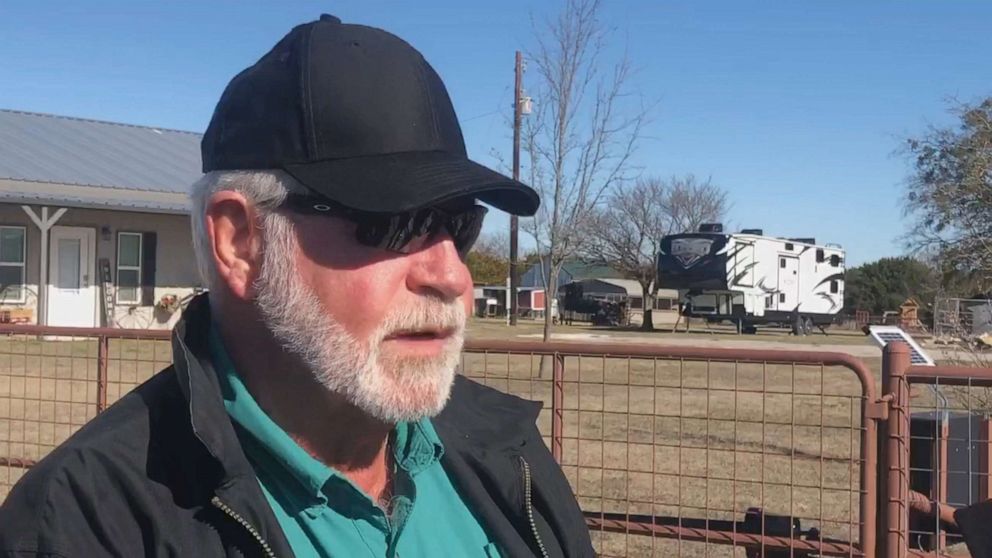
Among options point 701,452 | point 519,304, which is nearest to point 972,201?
point 701,452

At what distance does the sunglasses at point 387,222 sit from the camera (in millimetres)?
1689

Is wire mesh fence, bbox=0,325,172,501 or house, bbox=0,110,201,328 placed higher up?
house, bbox=0,110,201,328

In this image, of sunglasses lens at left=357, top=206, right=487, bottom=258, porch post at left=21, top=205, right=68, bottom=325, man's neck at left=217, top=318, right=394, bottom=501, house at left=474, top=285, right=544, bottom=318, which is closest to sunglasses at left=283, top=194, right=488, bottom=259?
sunglasses lens at left=357, top=206, right=487, bottom=258

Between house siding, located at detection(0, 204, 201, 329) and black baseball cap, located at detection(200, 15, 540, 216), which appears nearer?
black baseball cap, located at detection(200, 15, 540, 216)

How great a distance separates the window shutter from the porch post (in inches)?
79.9

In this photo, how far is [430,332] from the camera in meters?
1.79

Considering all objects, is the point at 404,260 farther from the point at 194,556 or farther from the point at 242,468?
the point at 194,556

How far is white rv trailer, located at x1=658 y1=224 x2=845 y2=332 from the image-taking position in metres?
31.2

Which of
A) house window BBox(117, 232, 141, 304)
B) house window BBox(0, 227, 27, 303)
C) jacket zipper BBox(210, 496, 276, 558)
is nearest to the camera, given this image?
jacket zipper BBox(210, 496, 276, 558)

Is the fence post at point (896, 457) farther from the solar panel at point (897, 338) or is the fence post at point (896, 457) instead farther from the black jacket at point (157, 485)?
the black jacket at point (157, 485)

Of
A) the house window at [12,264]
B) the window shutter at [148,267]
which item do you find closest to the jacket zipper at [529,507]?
the house window at [12,264]

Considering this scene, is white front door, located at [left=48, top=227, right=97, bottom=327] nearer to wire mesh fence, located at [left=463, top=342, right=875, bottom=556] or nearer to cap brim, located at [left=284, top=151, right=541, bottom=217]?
wire mesh fence, located at [left=463, top=342, right=875, bottom=556]

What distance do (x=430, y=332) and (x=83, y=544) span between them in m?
0.66

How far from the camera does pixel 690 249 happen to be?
104ft
